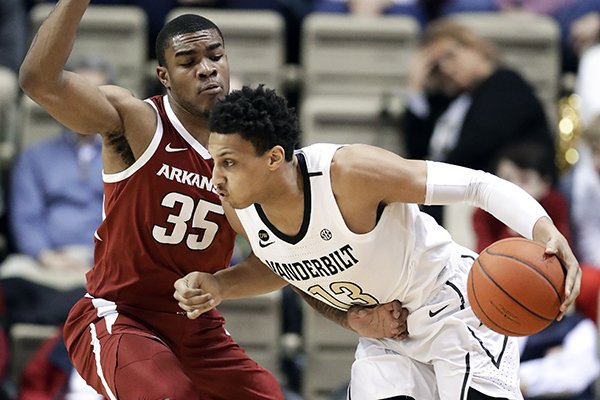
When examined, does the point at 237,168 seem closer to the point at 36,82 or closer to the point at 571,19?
the point at 36,82

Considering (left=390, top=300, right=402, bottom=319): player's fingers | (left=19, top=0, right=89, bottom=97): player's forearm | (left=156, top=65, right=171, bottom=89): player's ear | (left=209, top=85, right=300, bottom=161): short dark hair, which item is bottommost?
(left=390, top=300, right=402, bottom=319): player's fingers

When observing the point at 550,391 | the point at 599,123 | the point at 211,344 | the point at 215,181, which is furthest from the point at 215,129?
the point at 599,123

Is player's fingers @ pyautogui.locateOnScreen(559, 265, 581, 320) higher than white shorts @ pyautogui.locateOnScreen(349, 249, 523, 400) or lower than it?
higher

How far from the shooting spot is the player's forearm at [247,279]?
462cm

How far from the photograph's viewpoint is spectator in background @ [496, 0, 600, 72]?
8703 mm

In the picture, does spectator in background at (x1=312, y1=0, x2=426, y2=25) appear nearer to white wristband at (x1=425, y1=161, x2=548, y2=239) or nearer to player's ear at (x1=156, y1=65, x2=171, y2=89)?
player's ear at (x1=156, y1=65, x2=171, y2=89)

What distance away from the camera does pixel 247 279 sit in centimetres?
473

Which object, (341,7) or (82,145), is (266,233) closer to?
(82,145)

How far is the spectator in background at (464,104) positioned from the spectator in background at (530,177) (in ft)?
0.77

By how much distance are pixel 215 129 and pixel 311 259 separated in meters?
0.61

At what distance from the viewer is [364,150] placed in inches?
171

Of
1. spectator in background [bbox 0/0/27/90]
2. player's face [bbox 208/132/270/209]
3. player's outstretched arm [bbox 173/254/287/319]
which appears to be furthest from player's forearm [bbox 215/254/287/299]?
spectator in background [bbox 0/0/27/90]

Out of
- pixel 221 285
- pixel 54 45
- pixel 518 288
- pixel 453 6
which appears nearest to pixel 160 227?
pixel 221 285

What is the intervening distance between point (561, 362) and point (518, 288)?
2.87 m
